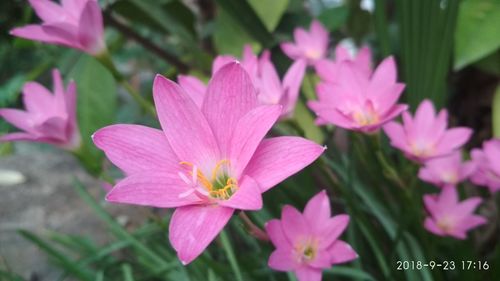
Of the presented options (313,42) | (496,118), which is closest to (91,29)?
(313,42)

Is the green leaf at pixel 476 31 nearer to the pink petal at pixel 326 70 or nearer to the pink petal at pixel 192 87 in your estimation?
the pink petal at pixel 326 70

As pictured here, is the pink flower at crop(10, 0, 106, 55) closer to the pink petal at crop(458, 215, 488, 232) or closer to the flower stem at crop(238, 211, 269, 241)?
the flower stem at crop(238, 211, 269, 241)

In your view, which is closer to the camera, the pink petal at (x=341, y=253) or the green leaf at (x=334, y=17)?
the pink petal at (x=341, y=253)

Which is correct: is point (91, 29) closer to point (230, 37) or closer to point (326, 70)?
point (326, 70)

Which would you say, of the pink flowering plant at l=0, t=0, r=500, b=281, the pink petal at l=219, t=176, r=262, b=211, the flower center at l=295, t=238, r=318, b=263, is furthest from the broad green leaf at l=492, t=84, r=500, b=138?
the pink petal at l=219, t=176, r=262, b=211

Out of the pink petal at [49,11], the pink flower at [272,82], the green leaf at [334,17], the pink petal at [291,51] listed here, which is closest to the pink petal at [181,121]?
the pink flower at [272,82]

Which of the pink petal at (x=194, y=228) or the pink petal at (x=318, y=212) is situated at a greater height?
the pink petal at (x=194, y=228)

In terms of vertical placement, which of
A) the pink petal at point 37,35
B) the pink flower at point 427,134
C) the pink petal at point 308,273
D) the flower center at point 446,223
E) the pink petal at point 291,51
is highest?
the pink petal at point 37,35

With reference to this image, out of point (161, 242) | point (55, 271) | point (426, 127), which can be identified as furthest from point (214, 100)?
point (55, 271)
